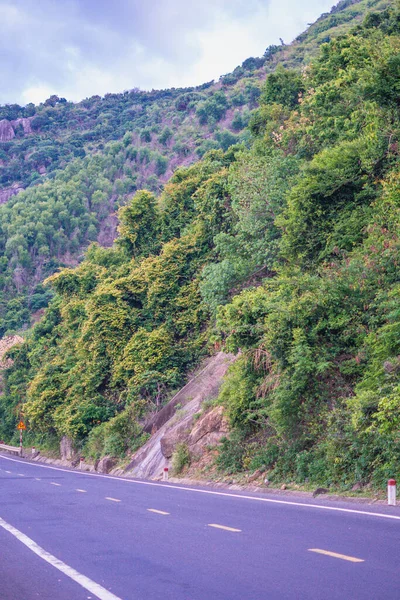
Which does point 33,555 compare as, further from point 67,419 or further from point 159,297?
point 67,419

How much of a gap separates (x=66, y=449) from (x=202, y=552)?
39059mm

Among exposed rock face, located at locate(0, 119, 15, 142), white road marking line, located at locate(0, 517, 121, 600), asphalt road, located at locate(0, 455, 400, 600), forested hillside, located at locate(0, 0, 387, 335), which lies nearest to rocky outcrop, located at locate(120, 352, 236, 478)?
asphalt road, located at locate(0, 455, 400, 600)

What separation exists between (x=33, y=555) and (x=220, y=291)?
20.9m

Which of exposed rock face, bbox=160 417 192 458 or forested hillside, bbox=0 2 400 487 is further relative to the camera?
exposed rock face, bbox=160 417 192 458

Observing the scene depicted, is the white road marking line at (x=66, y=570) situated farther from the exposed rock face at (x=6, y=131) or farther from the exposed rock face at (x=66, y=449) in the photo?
the exposed rock face at (x=6, y=131)

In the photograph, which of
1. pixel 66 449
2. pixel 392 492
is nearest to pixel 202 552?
pixel 392 492

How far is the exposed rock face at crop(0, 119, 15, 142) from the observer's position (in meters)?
190

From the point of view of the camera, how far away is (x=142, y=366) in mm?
35500

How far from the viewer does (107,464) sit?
33.7m

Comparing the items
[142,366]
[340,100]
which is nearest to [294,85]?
[340,100]

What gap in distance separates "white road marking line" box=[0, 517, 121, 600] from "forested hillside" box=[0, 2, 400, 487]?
24.4 feet

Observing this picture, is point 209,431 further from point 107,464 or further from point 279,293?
point 107,464

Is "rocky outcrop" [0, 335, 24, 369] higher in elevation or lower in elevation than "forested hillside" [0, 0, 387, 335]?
lower

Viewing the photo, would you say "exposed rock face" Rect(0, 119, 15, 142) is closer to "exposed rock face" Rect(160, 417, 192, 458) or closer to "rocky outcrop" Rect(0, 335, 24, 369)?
"rocky outcrop" Rect(0, 335, 24, 369)
